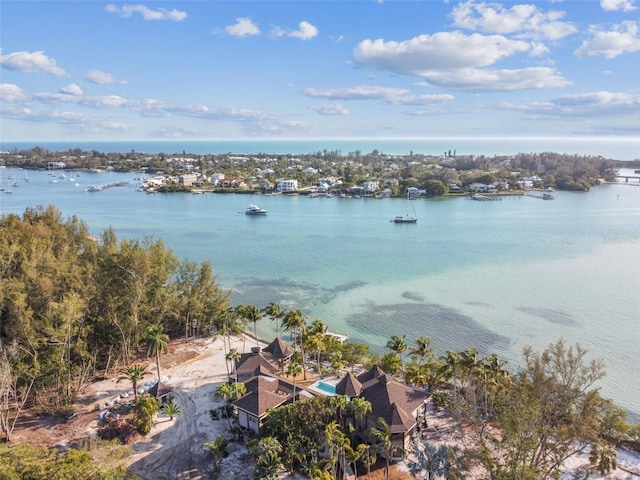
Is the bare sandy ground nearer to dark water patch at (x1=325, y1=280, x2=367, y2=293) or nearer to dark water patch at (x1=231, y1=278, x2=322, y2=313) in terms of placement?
dark water patch at (x1=231, y1=278, x2=322, y2=313)

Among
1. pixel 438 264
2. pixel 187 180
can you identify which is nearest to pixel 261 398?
pixel 438 264

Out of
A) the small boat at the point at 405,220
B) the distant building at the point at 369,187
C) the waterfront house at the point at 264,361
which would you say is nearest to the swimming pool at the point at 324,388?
the waterfront house at the point at 264,361

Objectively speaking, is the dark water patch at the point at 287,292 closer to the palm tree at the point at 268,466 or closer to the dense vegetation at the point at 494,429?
the dense vegetation at the point at 494,429

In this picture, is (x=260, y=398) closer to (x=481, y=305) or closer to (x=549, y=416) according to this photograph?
(x=549, y=416)

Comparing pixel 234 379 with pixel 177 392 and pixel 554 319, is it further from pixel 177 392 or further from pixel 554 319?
pixel 554 319

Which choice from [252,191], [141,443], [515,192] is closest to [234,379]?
[141,443]
